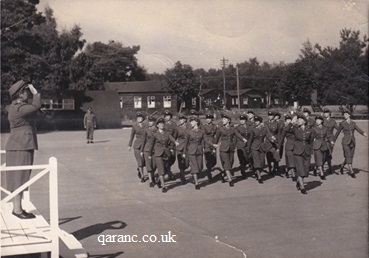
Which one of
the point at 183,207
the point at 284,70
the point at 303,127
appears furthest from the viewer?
the point at 303,127

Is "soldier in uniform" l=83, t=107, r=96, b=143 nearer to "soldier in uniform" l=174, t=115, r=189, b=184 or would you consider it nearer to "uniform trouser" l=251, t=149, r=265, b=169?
"soldier in uniform" l=174, t=115, r=189, b=184

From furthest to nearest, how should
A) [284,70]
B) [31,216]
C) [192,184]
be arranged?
[192,184]
[284,70]
[31,216]

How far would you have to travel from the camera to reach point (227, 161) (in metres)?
10.2

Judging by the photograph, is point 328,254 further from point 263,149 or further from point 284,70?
point 263,149

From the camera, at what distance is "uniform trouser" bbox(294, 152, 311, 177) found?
902 centimetres

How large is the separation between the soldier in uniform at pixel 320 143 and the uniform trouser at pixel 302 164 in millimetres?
1569

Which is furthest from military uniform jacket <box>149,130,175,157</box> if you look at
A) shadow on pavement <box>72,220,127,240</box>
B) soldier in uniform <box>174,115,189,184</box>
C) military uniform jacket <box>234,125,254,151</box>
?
shadow on pavement <box>72,220,127,240</box>

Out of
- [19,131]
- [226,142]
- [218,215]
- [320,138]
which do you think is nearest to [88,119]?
[226,142]

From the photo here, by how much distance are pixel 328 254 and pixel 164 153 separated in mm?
5055

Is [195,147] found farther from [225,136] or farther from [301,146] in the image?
[301,146]

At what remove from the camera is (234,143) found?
10875mm

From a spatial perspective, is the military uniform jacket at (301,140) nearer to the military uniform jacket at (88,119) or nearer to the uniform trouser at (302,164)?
the uniform trouser at (302,164)

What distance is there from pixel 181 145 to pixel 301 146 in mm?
2679

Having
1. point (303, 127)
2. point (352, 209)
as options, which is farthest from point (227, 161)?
point (352, 209)
